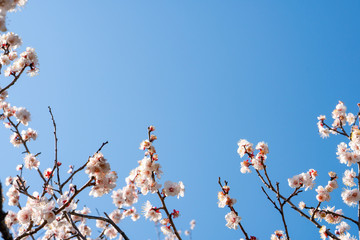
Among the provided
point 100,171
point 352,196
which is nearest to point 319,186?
point 352,196

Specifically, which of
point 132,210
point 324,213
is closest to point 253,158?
point 324,213

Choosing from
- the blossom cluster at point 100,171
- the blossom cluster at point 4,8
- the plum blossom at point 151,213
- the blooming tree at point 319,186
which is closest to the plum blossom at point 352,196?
the blooming tree at point 319,186

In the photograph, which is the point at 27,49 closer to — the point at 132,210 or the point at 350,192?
the point at 132,210

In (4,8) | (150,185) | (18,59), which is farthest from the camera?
(18,59)

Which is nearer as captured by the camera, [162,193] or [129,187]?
[162,193]

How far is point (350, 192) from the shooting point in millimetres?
4645

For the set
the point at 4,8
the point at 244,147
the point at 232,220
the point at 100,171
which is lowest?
the point at 100,171

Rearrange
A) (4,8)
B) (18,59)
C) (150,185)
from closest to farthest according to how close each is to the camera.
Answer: (4,8)
(150,185)
(18,59)

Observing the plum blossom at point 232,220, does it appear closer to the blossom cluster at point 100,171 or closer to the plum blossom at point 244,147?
the plum blossom at point 244,147

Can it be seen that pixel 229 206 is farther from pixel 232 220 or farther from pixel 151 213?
pixel 151 213

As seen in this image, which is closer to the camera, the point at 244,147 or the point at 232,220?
the point at 232,220

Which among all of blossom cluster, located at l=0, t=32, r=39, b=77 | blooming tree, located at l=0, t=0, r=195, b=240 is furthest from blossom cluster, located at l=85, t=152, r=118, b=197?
blossom cluster, located at l=0, t=32, r=39, b=77

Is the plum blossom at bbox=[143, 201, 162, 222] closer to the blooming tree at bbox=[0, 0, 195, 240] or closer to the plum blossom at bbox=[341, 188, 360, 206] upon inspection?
the blooming tree at bbox=[0, 0, 195, 240]

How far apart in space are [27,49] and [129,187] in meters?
2.77
